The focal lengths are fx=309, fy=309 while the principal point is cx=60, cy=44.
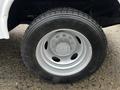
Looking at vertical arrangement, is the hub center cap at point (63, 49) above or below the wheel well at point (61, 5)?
below

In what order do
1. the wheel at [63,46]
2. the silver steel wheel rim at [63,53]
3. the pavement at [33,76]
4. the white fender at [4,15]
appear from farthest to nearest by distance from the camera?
1. the pavement at [33,76]
2. the silver steel wheel rim at [63,53]
3. the wheel at [63,46]
4. the white fender at [4,15]

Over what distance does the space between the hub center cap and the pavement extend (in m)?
0.37

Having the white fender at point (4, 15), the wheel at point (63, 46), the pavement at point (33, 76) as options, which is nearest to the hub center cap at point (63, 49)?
the wheel at point (63, 46)

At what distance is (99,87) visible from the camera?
3.57 metres

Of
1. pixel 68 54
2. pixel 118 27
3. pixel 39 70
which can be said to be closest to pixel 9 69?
pixel 39 70

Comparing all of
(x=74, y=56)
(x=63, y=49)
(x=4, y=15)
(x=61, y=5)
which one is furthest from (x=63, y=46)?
(x=4, y=15)

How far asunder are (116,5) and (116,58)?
818mm

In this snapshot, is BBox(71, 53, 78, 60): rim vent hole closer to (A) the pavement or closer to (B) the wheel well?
(A) the pavement

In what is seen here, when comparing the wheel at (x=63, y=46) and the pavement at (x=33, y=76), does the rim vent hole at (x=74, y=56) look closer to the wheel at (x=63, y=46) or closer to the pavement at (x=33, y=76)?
the wheel at (x=63, y=46)

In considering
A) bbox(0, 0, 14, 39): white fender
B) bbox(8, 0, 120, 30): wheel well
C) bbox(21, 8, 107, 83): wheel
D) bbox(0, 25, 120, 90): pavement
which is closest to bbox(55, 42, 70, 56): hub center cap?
bbox(21, 8, 107, 83): wheel

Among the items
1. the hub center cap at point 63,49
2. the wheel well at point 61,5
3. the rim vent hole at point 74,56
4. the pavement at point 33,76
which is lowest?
the pavement at point 33,76

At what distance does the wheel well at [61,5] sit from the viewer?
11.8 ft

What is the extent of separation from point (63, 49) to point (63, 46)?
35 millimetres

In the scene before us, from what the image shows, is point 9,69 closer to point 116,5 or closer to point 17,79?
point 17,79
